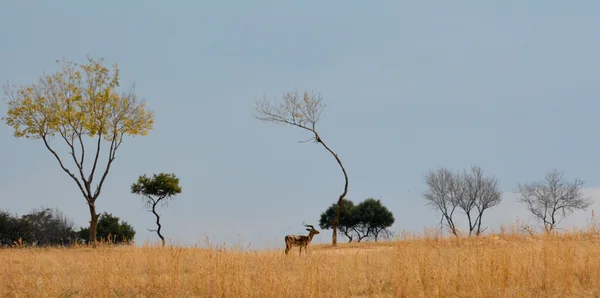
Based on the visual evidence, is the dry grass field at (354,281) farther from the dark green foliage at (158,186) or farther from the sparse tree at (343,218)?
the sparse tree at (343,218)

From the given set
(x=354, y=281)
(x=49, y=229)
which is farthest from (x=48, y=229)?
(x=354, y=281)

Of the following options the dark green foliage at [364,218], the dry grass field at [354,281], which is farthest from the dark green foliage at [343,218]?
the dry grass field at [354,281]

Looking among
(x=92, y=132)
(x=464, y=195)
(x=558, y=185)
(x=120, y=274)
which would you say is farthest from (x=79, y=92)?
(x=558, y=185)

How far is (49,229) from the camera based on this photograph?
43.2m

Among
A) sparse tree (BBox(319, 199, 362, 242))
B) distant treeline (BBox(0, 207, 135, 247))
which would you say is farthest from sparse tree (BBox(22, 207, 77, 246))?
sparse tree (BBox(319, 199, 362, 242))

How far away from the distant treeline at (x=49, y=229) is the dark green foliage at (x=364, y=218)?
1734 cm

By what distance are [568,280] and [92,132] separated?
27.1m

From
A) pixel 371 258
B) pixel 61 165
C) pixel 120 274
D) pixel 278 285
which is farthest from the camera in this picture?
pixel 61 165

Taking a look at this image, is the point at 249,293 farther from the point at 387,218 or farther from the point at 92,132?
the point at 387,218

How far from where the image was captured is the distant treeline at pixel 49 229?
40781 mm

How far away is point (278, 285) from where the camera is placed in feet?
31.7

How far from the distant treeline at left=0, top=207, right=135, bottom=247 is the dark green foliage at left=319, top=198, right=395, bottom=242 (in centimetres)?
1734

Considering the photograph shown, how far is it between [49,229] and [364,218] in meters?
26.3

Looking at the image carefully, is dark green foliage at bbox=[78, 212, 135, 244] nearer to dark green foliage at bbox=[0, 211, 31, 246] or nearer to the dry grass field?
dark green foliage at bbox=[0, 211, 31, 246]
